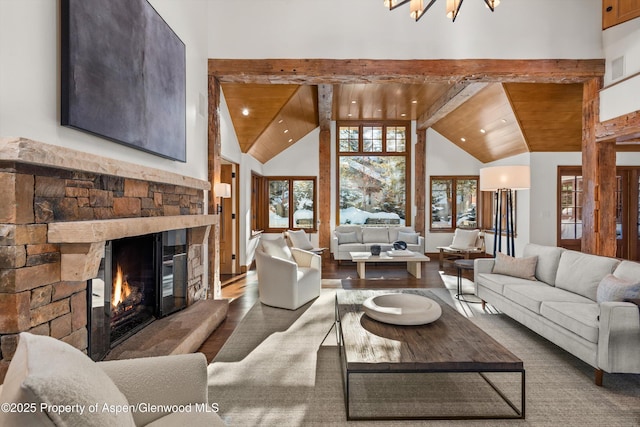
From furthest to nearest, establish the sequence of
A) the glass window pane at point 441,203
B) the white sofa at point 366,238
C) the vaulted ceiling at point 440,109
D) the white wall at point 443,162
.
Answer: the glass window pane at point 441,203 → the white wall at point 443,162 → the white sofa at point 366,238 → the vaulted ceiling at point 440,109

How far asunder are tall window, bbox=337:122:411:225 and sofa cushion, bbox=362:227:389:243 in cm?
→ 91

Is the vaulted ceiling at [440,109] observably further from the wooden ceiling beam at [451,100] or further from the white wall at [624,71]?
the white wall at [624,71]

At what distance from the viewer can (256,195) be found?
27.2 feet

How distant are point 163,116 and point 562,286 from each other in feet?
13.5

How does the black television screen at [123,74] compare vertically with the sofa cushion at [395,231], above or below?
above

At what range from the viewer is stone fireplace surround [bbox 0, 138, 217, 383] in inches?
59.6

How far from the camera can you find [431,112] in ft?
23.4

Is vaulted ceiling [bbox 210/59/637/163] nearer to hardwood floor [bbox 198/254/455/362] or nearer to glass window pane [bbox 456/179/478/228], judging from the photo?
glass window pane [bbox 456/179/478/228]

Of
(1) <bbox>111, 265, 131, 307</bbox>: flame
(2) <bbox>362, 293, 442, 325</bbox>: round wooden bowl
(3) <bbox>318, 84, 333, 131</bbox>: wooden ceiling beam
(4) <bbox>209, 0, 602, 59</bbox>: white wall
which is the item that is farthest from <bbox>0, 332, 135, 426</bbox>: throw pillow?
(3) <bbox>318, 84, 333, 131</bbox>: wooden ceiling beam

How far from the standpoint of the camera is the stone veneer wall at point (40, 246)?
152 cm

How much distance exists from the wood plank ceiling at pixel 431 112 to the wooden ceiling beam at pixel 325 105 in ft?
0.52

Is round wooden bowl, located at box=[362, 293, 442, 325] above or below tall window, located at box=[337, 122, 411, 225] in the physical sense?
below

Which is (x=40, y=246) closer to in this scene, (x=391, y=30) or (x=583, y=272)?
(x=583, y=272)

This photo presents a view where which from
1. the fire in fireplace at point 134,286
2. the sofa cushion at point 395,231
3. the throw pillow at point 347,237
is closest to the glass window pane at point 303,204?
the throw pillow at point 347,237
